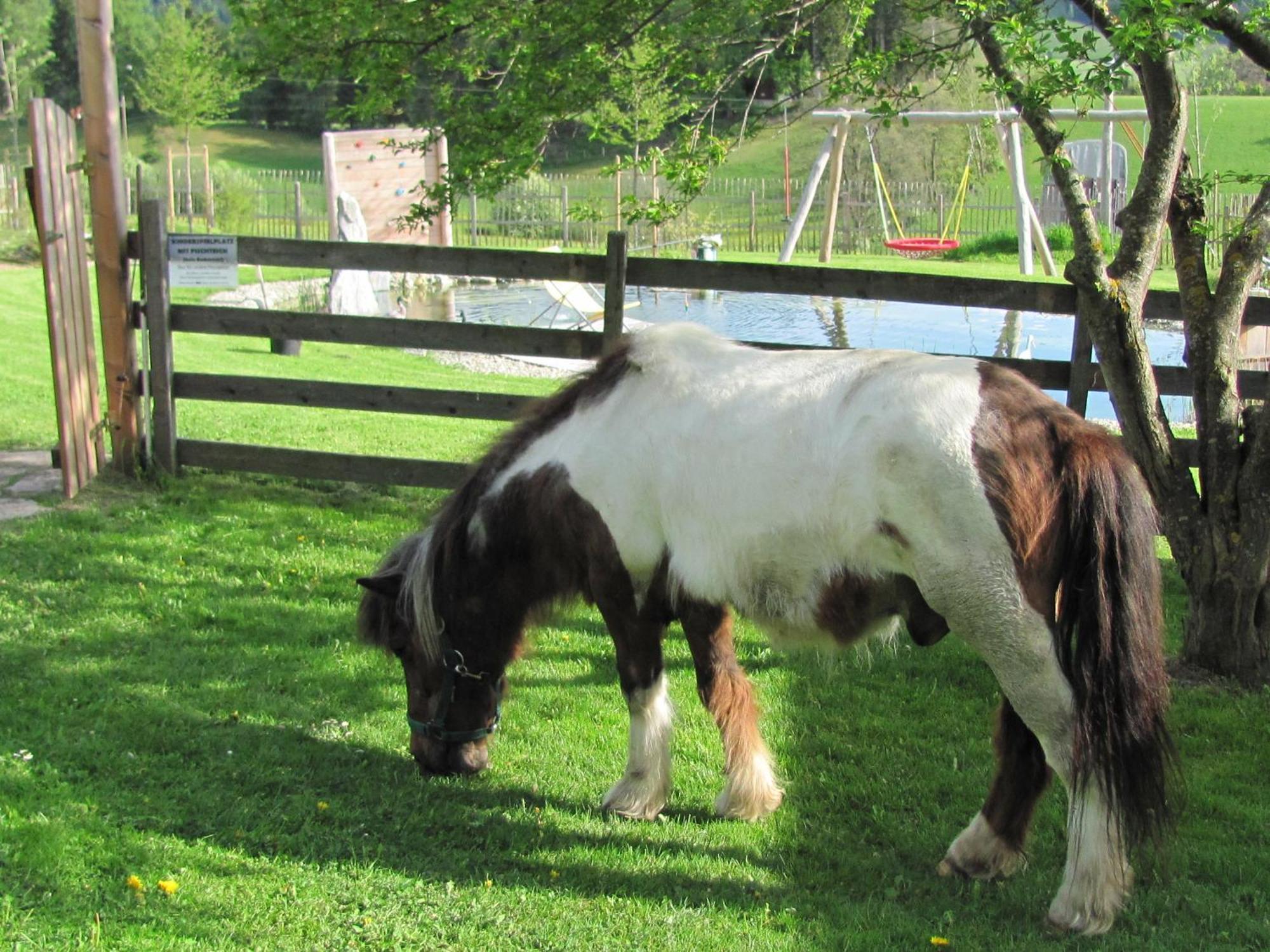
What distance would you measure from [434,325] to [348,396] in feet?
2.51

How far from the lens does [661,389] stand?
4105mm

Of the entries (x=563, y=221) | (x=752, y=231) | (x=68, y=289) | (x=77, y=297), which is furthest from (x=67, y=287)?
(x=752, y=231)

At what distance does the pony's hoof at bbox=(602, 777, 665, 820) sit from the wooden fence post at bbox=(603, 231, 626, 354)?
3.42 m

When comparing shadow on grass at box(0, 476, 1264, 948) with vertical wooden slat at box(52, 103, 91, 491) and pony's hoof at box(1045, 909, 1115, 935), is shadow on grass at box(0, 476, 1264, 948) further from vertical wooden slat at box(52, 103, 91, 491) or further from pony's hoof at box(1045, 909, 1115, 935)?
vertical wooden slat at box(52, 103, 91, 491)

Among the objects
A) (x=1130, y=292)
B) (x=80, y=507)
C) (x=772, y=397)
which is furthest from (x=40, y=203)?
(x=1130, y=292)

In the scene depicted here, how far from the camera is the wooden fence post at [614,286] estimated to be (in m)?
7.18

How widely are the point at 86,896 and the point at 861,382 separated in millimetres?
2832

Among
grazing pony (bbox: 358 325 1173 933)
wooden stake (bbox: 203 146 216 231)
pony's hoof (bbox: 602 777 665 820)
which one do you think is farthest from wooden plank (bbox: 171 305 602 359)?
wooden stake (bbox: 203 146 216 231)

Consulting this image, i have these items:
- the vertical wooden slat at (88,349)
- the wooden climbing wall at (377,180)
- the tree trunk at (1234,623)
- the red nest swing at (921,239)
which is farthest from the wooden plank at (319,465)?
the wooden climbing wall at (377,180)

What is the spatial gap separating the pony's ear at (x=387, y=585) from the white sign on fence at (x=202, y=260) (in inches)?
165

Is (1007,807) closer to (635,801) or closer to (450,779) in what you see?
(635,801)

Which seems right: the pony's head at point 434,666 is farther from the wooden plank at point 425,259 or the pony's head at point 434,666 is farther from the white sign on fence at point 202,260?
the white sign on fence at point 202,260

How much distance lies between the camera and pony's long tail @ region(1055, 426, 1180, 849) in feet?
11.2

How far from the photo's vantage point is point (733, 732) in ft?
14.1
